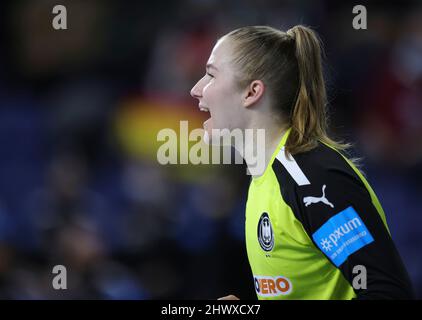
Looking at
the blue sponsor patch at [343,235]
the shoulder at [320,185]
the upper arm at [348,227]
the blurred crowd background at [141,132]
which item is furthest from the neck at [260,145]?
the blurred crowd background at [141,132]

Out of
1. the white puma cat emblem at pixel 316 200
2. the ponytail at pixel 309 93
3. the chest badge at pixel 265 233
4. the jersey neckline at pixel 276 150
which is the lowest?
the chest badge at pixel 265 233

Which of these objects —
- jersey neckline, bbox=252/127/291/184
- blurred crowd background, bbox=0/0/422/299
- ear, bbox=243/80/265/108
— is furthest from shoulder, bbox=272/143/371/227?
blurred crowd background, bbox=0/0/422/299

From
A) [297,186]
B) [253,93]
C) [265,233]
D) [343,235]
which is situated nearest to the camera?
[343,235]

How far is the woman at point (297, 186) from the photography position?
1.93 m

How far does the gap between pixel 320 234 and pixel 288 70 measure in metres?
0.61

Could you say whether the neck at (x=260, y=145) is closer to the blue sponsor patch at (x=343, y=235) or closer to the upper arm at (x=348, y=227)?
the upper arm at (x=348, y=227)

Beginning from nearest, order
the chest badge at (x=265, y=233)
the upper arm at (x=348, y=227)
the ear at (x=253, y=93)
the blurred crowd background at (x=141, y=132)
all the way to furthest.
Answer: the upper arm at (x=348, y=227)
the chest badge at (x=265, y=233)
the ear at (x=253, y=93)
the blurred crowd background at (x=141, y=132)

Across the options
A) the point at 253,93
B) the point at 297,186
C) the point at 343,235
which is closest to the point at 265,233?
the point at 297,186

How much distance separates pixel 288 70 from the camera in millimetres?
2307

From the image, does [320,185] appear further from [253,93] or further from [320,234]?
[253,93]

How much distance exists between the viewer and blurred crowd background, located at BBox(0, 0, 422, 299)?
471cm

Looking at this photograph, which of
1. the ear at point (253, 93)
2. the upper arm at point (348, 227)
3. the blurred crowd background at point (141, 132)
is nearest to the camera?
the upper arm at point (348, 227)

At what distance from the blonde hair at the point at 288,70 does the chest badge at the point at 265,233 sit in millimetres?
312

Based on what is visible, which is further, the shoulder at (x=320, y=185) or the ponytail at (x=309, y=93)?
the ponytail at (x=309, y=93)
